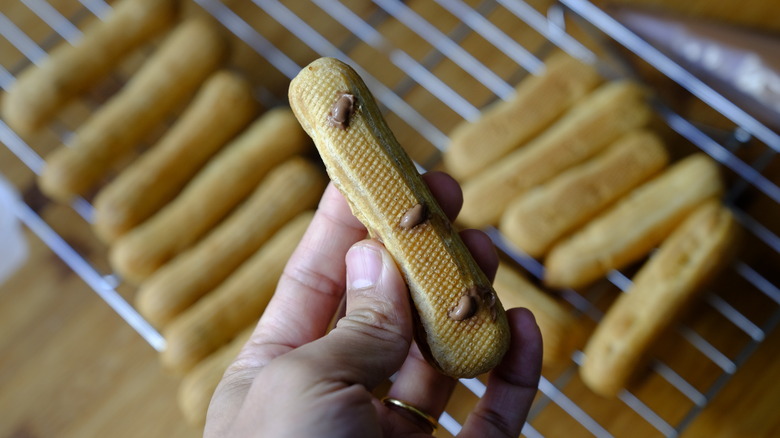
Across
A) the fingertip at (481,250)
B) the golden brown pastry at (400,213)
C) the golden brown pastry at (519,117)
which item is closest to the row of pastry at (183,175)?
the golden brown pastry at (519,117)

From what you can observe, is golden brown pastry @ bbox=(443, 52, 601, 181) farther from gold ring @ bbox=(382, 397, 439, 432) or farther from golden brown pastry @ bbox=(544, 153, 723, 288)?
gold ring @ bbox=(382, 397, 439, 432)

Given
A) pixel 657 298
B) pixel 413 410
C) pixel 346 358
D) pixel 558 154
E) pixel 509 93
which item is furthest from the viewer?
pixel 509 93

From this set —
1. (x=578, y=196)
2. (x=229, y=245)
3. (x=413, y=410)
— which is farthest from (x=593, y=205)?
(x=229, y=245)

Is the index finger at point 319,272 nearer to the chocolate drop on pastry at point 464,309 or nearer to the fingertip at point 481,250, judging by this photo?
the fingertip at point 481,250

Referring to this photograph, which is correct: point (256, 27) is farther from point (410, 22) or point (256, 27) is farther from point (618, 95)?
point (618, 95)

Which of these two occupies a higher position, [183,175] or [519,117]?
[519,117]

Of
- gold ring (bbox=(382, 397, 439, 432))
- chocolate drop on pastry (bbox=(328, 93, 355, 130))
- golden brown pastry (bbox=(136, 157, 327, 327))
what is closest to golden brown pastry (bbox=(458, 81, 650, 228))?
golden brown pastry (bbox=(136, 157, 327, 327))

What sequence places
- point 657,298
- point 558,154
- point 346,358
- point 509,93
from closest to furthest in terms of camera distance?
point 346,358 → point 657,298 → point 558,154 → point 509,93

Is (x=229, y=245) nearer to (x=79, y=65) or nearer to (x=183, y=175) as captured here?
(x=183, y=175)
